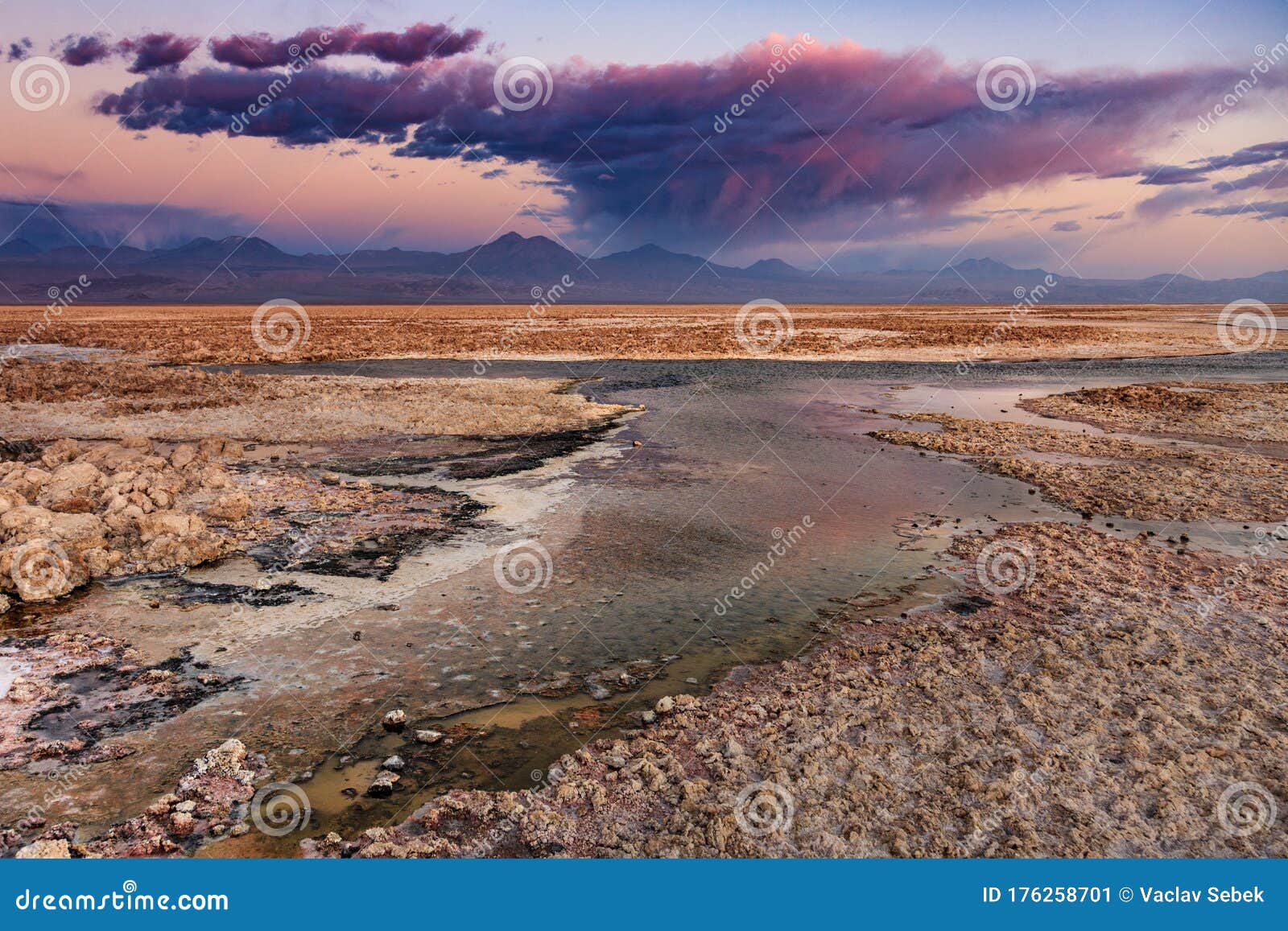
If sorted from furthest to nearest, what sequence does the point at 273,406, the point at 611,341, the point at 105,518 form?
1. the point at 611,341
2. the point at 273,406
3. the point at 105,518

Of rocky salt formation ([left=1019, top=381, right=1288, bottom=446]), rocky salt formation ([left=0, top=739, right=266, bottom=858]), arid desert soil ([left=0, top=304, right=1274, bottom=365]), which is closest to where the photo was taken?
rocky salt formation ([left=0, top=739, right=266, bottom=858])

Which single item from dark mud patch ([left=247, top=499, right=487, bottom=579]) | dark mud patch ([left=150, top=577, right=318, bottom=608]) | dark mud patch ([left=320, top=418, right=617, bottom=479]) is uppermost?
dark mud patch ([left=320, top=418, right=617, bottom=479])

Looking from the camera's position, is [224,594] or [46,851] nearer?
[46,851]

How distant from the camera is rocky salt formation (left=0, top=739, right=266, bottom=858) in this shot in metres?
4.33

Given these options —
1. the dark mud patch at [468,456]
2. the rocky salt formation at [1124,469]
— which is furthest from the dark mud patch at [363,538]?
the rocky salt formation at [1124,469]

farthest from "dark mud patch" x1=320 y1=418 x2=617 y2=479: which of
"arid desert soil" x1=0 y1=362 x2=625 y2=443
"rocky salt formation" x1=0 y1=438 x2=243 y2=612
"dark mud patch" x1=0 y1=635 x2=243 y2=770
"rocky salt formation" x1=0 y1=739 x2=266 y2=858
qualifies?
"rocky salt formation" x1=0 y1=739 x2=266 y2=858

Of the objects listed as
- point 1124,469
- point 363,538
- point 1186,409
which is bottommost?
point 363,538

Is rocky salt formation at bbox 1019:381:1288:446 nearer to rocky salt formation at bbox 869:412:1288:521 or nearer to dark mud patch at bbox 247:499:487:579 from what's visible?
rocky salt formation at bbox 869:412:1288:521

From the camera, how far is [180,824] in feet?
15.0

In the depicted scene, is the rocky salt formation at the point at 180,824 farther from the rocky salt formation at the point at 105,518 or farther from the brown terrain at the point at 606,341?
the brown terrain at the point at 606,341

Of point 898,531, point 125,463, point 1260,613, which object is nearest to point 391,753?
point 898,531

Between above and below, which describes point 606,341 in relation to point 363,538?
above

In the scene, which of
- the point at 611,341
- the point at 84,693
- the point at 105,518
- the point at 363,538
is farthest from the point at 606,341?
the point at 84,693

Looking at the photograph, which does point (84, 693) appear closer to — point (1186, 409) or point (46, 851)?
point (46, 851)
